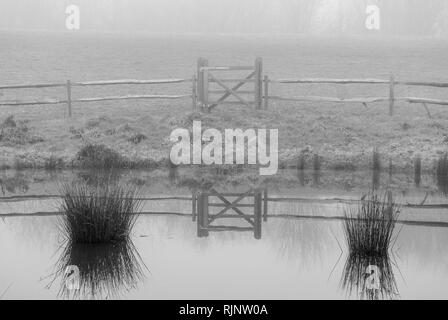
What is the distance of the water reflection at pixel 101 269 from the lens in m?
9.75

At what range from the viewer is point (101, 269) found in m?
10.7

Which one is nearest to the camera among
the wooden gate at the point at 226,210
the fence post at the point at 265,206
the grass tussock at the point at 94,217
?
the grass tussock at the point at 94,217

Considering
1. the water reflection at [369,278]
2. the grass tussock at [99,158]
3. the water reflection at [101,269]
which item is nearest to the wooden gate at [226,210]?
the water reflection at [101,269]

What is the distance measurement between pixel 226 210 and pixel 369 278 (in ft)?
18.2

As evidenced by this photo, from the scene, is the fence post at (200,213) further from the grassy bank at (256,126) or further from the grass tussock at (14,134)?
the grass tussock at (14,134)

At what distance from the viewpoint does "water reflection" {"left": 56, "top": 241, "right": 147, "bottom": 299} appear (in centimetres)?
975

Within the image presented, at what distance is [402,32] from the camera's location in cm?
11219

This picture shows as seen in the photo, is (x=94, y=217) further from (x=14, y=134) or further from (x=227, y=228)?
(x=14, y=134)

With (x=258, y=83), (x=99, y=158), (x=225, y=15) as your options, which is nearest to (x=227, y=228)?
(x=99, y=158)

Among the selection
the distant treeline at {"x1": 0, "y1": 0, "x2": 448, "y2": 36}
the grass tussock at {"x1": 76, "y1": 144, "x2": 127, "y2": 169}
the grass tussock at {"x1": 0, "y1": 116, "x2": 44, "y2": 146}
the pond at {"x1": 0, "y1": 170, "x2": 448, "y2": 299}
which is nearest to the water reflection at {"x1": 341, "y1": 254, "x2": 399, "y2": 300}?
the pond at {"x1": 0, "y1": 170, "x2": 448, "y2": 299}

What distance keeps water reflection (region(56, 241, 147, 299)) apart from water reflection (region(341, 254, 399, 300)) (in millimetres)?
2354

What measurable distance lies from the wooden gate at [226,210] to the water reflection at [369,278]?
2.44 m

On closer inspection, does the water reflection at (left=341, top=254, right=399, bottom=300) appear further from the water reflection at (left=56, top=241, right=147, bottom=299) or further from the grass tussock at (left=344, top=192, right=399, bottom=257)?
the water reflection at (left=56, top=241, right=147, bottom=299)
